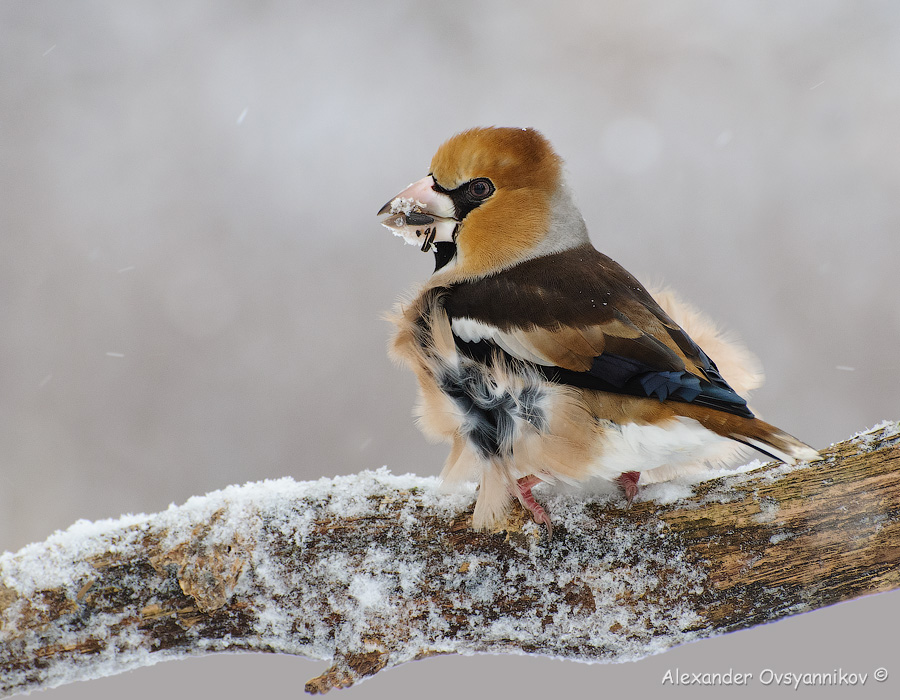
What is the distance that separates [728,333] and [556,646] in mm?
1148

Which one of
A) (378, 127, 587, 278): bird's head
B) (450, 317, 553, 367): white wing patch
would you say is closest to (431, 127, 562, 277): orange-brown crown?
(378, 127, 587, 278): bird's head

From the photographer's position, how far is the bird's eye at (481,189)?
6.75 feet

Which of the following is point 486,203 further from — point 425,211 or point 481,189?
point 425,211

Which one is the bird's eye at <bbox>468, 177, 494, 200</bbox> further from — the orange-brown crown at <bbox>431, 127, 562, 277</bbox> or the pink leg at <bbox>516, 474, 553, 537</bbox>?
the pink leg at <bbox>516, 474, 553, 537</bbox>

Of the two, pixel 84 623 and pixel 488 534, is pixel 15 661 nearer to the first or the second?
pixel 84 623

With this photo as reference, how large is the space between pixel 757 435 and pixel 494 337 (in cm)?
64

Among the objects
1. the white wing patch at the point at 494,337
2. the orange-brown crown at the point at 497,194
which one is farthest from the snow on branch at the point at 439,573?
the orange-brown crown at the point at 497,194

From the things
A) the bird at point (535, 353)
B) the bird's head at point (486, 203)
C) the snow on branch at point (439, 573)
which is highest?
the bird's head at point (486, 203)

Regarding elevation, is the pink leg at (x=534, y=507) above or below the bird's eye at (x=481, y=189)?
below

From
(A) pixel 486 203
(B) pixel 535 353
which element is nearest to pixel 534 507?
(B) pixel 535 353

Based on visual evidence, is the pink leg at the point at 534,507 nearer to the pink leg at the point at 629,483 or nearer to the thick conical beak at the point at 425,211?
the pink leg at the point at 629,483

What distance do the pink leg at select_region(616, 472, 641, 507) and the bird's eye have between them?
0.86m

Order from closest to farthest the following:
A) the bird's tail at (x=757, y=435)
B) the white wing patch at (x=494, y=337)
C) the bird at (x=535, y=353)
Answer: the bird's tail at (x=757, y=435) → the bird at (x=535, y=353) → the white wing patch at (x=494, y=337)

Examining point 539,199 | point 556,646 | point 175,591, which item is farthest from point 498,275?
point 175,591
